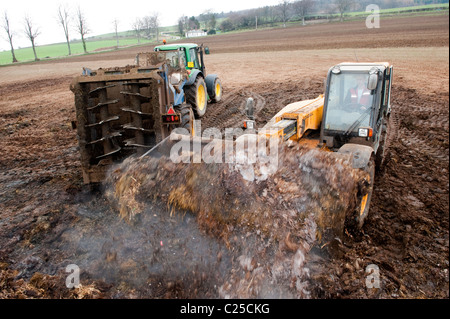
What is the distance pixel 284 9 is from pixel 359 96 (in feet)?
201

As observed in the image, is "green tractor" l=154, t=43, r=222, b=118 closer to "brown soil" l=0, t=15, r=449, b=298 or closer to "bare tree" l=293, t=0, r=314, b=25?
"brown soil" l=0, t=15, r=449, b=298

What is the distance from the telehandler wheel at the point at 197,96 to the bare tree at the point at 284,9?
53.7 metres

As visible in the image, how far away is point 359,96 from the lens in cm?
520

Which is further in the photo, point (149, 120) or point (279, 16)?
point (279, 16)

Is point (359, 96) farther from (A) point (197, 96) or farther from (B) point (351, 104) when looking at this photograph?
(A) point (197, 96)

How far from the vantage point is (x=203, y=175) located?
4160 mm

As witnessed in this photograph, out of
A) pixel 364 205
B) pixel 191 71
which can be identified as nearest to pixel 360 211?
pixel 364 205

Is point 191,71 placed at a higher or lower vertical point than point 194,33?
→ lower

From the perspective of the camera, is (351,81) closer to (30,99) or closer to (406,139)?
(406,139)

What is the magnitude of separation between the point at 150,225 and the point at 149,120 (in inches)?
80.8

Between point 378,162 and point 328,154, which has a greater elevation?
point 328,154

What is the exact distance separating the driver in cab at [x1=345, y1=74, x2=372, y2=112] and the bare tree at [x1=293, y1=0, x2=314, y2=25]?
56883 mm

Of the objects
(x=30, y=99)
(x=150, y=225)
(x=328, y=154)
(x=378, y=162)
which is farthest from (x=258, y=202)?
(x=30, y=99)

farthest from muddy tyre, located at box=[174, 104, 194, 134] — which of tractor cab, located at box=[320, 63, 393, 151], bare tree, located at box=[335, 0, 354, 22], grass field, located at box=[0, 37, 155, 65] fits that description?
bare tree, located at box=[335, 0, 354, 22]
